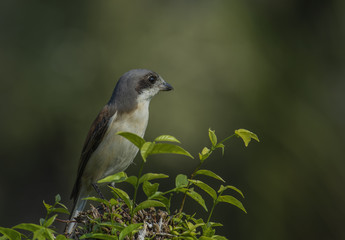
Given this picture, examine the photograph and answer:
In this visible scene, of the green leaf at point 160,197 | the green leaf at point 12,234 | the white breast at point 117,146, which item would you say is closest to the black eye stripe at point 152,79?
the white breast at point 117,146

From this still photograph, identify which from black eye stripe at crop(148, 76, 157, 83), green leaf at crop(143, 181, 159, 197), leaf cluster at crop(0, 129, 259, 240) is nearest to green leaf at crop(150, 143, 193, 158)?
leaf cluster at crop(0, 129, 259, 240)

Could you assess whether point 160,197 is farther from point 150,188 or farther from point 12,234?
point 12,234

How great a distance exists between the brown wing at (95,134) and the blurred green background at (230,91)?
154 inches

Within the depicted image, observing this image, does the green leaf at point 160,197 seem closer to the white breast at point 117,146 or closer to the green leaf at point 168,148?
the green leaf at point 168,148

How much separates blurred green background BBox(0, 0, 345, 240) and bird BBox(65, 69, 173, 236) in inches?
157

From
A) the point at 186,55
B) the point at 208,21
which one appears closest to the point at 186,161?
the point at 186,55

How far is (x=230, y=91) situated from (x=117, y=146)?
15.8ft

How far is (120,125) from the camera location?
5027 millimetres

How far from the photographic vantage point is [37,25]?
14086 mm

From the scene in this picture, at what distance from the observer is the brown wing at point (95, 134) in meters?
5.14

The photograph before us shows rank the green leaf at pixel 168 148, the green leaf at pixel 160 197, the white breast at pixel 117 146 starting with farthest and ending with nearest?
the white breast at pixel 117 146 < the green leaf at pixel 160 197 < the green leaf at pixel 168 148

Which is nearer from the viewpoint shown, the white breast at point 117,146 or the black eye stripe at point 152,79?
the white breast at point 117,146

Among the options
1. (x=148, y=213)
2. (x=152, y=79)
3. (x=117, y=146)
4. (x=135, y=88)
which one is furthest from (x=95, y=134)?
(x=148, y=213)

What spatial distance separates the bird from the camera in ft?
16.5
